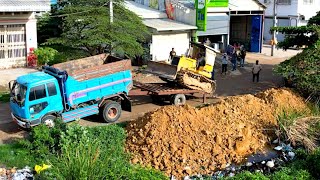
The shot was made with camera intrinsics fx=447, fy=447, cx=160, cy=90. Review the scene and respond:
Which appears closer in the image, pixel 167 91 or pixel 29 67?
pixel 167 91

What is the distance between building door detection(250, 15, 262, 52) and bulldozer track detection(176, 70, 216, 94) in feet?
50.9

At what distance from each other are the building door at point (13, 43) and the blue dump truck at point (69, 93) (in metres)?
9.26

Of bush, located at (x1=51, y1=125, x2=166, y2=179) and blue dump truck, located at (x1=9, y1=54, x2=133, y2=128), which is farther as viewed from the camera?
blue dump truck, located at (x1=9, y1=54, x2=133, y2=128)

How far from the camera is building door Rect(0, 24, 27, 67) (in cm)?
2512

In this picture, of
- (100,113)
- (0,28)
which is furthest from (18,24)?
(100,113)

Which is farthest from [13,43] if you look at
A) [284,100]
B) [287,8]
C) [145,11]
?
[287,8]

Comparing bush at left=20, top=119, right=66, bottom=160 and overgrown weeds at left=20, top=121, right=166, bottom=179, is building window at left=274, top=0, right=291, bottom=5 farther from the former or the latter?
bush at left=20, top=119, right=66, bottom=160

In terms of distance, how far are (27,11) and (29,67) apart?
3327 mm

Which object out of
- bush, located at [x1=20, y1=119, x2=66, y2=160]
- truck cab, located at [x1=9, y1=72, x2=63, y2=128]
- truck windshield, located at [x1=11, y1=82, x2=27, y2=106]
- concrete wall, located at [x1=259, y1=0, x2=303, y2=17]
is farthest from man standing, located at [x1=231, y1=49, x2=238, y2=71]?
bush, located at [x1=20, y1=119, x2=66, y2=160]

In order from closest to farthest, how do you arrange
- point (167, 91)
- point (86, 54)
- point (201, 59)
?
point (167, 91) → point (201, 59) → point (86, 54)

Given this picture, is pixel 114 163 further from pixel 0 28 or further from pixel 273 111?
pixel 0 28

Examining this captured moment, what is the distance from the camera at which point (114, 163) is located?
39.0ft

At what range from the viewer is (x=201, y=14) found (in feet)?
95.9

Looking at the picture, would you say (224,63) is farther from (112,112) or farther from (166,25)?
(112,112)
